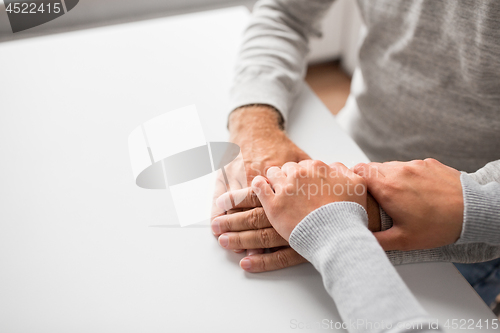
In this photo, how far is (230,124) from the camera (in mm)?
626

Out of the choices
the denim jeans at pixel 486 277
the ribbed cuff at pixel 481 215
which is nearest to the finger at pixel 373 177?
the ribbed cuff at pixel 481 215

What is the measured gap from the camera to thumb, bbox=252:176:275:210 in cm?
48

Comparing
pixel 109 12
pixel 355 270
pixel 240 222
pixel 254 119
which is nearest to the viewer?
pixel 355 270

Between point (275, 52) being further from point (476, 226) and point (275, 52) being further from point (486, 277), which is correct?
point (486, 277)

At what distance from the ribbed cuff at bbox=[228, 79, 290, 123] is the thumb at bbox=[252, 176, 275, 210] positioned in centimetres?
18

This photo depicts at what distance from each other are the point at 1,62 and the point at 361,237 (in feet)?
2.44

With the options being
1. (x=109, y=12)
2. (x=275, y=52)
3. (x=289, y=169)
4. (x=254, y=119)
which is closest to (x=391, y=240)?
(x=289, y=169)

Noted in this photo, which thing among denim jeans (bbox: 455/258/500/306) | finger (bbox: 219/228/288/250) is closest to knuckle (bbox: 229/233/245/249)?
finger (bbox: 219/228/288/250)

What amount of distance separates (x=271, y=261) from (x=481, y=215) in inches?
10.4

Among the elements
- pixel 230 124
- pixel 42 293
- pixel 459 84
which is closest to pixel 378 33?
pixel 459 84

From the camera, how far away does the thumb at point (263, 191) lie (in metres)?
0.48

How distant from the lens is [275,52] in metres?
0.71

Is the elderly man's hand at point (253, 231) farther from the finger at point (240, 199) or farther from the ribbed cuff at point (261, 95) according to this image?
the ribbed cuff at point (261, 95)

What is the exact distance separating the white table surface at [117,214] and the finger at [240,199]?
0.06 metres
